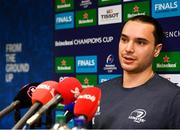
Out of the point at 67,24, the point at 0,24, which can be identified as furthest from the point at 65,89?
the point at 0,24

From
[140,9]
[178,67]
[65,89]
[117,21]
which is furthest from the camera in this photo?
[117,21]

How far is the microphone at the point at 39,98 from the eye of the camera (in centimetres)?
102

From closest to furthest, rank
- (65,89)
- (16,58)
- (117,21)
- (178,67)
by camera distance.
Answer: (65,89), (178,67), (117,21), (16,58)

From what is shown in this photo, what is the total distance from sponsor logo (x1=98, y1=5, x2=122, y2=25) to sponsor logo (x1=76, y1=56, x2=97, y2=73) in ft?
0.77

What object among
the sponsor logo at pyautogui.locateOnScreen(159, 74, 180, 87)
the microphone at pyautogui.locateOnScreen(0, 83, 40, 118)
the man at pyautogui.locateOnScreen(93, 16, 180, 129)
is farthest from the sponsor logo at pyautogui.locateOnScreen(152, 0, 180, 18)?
the microphone at pyautogui.locateOnScreen(0, 83, 40, 118)

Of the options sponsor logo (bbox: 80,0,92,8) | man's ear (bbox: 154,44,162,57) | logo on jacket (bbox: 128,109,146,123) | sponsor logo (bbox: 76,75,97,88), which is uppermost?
sponsor logo (bbox: 80,0,92,8)

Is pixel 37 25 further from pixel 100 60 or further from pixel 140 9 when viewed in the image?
pixel 140 9

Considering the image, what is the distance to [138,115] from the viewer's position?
1619 mm

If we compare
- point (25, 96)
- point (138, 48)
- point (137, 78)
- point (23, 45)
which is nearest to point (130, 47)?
point (138, 48)

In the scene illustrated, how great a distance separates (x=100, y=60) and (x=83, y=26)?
0.26 m

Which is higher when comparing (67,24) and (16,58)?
(67,24)

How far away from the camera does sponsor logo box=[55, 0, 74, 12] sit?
2.49 metres

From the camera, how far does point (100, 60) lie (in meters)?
2.30

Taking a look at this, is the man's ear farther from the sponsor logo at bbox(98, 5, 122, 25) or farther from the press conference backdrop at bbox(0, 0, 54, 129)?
the press conference backdrop at bbox(0, 0, 54, 129)
